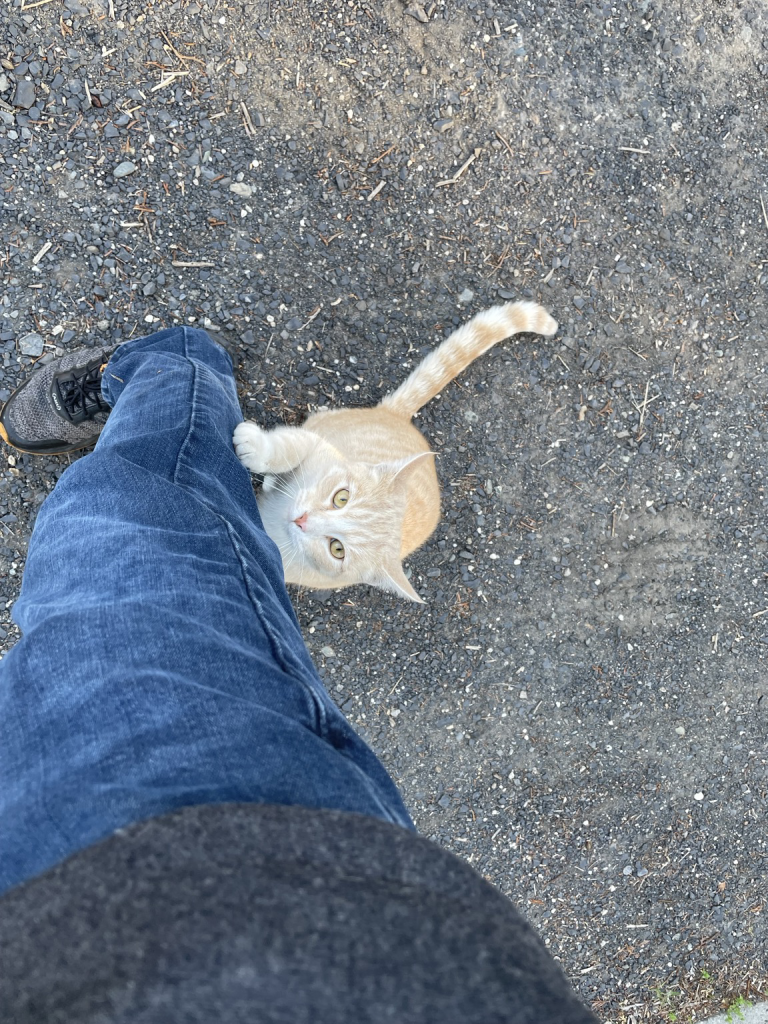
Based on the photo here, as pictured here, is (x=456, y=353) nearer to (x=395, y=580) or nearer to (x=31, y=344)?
(x=395, y=580)

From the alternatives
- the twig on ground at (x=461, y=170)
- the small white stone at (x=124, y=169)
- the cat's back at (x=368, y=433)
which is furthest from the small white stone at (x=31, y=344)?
the twig on ground at (x=461, y=170)

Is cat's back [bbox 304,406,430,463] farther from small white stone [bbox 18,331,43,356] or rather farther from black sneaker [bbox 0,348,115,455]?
small white stone [bbox 18,331,43,356]

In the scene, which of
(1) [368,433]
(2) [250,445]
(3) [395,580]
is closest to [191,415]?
(2) [250,445]

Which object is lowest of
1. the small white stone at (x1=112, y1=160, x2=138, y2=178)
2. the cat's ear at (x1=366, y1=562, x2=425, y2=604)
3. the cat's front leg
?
the cat's ear at (x1=366, y1=562, x2=425, y2=604)

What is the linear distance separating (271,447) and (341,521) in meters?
0.42

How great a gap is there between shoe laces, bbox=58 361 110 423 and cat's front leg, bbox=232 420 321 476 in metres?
0.82

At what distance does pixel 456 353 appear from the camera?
2891 mm

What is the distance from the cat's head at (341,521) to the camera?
2.46 m

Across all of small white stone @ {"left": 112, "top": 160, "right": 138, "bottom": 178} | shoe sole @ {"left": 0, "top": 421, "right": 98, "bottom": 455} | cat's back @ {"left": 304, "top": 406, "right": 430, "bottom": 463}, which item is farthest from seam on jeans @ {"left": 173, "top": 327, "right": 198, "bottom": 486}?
small white stone @ {"left": 112, "top": 160, "right": 138, "bottom": 178}

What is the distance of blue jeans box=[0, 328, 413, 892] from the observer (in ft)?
4.00

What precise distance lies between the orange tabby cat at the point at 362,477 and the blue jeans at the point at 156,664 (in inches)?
15.8

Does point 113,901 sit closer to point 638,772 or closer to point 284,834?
point 284,834

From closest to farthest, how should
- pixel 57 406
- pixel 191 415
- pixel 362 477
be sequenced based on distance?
1. pixel 191 415
2. pixel 362 477
3. pixel 57 406

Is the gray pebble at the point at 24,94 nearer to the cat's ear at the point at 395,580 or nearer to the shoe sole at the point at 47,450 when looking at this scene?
the shoe sole at the point at 47,450
